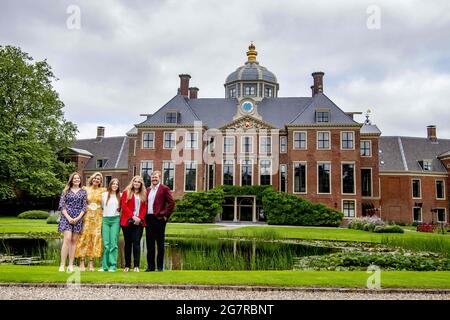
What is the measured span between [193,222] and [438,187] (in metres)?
25.2

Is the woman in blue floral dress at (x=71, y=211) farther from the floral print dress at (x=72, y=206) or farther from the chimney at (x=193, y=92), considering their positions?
the chimney at (x=193, y=92)

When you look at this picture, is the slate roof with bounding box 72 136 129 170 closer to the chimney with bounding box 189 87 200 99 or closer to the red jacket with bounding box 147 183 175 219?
the chimney with bounding box 189 87 200 99

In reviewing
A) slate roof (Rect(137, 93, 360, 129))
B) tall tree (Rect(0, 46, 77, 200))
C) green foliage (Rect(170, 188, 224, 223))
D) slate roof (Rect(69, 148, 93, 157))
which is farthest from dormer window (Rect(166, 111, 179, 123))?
slate roof (Rect(69, 148, 93, 157))

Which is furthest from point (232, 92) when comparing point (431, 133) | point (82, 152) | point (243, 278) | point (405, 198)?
point (243, 278)

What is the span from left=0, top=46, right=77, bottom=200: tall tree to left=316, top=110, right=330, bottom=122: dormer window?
74.4 ft

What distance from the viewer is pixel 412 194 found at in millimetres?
40469

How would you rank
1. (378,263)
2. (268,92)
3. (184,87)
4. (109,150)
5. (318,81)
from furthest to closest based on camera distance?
1. (109,150)
2. (268,92)
3. (184,87)
4. (318,81)
5. (378,263)

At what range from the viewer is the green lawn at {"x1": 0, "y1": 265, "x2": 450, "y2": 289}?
7.50 m

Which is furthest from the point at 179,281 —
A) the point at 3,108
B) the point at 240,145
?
the point at 3,108

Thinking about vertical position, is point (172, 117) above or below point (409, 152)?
above

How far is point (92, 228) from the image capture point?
29.2 feet

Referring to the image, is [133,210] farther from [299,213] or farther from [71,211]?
[299,213]

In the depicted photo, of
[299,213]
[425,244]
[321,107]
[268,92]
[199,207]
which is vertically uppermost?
[268,92]

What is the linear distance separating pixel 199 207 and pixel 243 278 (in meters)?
25.6
